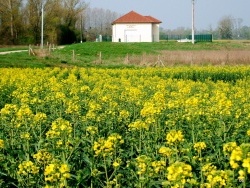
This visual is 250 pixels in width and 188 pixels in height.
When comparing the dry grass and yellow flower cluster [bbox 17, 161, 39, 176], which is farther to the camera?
the dry grass

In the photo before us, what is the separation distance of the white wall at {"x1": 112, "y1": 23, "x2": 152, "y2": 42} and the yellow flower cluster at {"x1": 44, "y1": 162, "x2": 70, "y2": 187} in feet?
204

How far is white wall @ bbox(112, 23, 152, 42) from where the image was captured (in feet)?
215

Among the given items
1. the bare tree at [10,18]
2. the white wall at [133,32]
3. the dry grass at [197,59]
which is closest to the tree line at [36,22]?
the bare tree at [10,18]

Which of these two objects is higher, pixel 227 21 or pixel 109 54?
pixel 227 21

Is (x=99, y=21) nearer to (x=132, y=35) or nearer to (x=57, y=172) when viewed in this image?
(x=132, y=35)

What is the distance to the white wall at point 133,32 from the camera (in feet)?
215

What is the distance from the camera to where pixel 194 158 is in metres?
4.55

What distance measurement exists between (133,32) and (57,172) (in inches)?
2494

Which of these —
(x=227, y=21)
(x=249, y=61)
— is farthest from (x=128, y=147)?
(x=227, y=21)

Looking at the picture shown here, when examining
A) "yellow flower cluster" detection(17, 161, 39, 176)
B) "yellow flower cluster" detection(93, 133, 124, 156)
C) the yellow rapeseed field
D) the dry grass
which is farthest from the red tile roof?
"yellow flower cluster" detection(17, 161, 39, 176)

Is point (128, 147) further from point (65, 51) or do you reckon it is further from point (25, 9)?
point (25, 9)

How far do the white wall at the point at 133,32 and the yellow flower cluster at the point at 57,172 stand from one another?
62313 millimetres

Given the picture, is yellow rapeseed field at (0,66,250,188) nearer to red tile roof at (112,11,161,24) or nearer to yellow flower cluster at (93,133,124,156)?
yellow flower cluster at (93,133,124,156)

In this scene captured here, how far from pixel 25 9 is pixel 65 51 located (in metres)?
23.6
